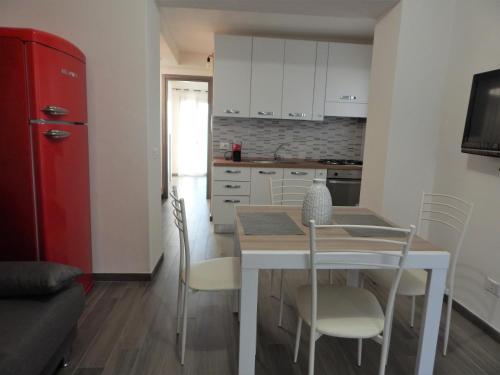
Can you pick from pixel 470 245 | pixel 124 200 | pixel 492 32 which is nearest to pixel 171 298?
pixel 124 200

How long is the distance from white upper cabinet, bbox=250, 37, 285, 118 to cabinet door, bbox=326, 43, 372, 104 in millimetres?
628

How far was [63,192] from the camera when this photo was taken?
2119mm

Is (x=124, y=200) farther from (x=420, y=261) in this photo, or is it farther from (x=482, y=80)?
(x=482, y=80)

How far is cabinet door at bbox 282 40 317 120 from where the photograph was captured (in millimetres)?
4027

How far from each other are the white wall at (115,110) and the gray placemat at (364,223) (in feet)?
4.93

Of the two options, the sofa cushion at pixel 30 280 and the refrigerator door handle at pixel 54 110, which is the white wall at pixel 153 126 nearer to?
the refrigerator door handle at pixel 54 110

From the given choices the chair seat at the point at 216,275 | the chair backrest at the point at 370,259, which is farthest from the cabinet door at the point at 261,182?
the chair backrest at the point at 370,259

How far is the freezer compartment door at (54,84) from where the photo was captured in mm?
1843

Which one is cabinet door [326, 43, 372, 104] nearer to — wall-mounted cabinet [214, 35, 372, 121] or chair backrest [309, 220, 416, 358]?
wall-mounted cabinet [214, 35, 372, 121]

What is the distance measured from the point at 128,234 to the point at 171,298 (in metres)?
0.62

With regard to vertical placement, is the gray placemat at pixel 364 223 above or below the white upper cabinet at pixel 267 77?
below

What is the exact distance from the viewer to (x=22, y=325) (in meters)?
1.34

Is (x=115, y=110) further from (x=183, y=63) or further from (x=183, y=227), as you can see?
(x=183, y=63)

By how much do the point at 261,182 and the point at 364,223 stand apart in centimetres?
216
